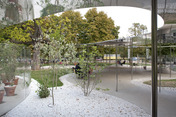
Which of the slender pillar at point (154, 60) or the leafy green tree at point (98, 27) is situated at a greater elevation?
the leafy green tree at point (98, 27)

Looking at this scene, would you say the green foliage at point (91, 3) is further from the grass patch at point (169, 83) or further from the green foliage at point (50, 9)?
the grass patch at point (169, 83)

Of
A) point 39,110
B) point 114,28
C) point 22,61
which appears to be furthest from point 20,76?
point 114,28

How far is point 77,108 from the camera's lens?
430 centimetres

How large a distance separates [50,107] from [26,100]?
1193mm

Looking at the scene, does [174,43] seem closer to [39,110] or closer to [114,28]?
[39,110]

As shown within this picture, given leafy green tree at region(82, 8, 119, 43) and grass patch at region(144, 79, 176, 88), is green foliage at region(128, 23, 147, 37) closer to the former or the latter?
grass patch at region(144, 79, 176, 88)

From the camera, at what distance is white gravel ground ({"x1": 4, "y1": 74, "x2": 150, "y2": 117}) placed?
3.84 m

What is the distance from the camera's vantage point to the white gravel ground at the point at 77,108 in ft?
12.6

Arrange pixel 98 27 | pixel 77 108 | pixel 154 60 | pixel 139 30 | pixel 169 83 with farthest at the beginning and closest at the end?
pixel 98 27, pixel 139 30, pixel 77 108, pixel 169 83, pixel 154 60

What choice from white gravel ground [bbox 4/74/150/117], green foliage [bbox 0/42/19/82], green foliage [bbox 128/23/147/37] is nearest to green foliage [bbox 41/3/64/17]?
green foliage [bbox 0/42/19/82]

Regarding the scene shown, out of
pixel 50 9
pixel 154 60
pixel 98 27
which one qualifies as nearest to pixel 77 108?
pixel 50 9

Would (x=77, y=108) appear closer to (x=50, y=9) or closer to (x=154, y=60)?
(x=50, y=9)

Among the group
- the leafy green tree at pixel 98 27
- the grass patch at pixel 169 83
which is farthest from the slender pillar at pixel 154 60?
the leafy green tree at pixel 98 27

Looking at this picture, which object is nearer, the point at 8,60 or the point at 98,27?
the point at 8,60
